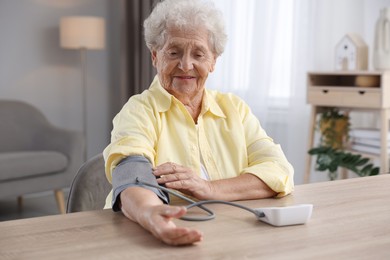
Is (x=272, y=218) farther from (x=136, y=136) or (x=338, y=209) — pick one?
(x=136, y=136)

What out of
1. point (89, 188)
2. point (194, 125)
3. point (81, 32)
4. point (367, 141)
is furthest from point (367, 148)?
point (81, 32)

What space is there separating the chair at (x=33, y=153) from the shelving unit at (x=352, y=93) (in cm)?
162

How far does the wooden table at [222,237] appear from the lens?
908 millimetres

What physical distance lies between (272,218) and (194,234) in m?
0.20

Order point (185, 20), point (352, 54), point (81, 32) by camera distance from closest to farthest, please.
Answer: point (185, 20), point (352, 54), point (81, 32)

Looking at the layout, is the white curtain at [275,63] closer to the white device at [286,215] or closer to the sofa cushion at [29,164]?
the sofa cushion at [29,164]

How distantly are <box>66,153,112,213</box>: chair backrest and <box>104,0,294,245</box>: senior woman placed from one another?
103mm

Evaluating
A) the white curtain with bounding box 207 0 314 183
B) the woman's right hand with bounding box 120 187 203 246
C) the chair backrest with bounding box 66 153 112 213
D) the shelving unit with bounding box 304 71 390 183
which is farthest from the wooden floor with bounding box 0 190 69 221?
the woman's right hand with bounding box 120 187 203 246

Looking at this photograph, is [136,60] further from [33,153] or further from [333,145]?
[333,145]

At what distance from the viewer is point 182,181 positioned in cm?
125

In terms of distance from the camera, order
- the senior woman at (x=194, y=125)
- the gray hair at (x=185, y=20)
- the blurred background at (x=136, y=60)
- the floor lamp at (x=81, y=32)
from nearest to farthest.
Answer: the senior woman at (x=194, y=125) < the gray hair at (x=185, y=20) < the blurred background at (x=136, y=60) < the floor lamp at (x=81, y=32)

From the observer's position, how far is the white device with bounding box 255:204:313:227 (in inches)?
41.8

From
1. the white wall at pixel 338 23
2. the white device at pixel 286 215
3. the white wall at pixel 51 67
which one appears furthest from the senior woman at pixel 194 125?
the white wall at pixel 51 67

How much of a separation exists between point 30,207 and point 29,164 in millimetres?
606
